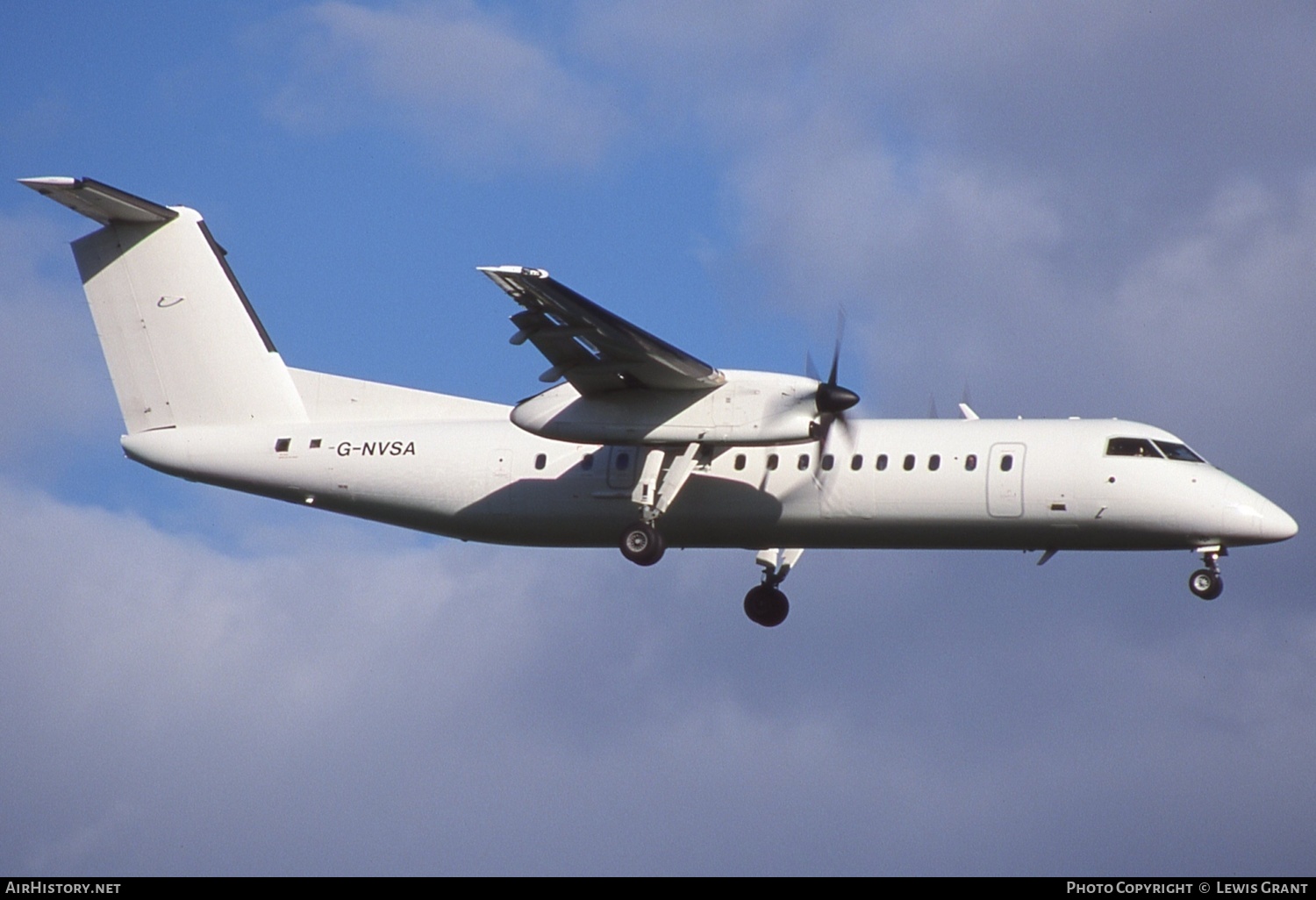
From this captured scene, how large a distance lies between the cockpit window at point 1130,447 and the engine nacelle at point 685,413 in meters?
3.85

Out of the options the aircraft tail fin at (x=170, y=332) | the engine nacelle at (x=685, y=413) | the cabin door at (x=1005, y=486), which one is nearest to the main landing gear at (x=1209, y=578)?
the cabin door at (x=1005, y=486)

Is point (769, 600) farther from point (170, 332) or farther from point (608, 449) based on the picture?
point (170, 332)

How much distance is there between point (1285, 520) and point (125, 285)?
54.3 ft

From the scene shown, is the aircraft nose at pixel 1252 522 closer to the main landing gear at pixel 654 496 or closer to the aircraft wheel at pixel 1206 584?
the aircraft wheel at pixel 1206 584

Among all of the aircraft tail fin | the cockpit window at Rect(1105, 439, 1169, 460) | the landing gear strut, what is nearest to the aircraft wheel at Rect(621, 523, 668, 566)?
the landing gear strut

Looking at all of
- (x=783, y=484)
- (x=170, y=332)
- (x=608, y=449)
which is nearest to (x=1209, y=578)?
(x=783, y=484)

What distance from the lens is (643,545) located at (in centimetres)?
2436

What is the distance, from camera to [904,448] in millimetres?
23938

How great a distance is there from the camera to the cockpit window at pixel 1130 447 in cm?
2336

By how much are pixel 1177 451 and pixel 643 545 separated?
7077 mm
